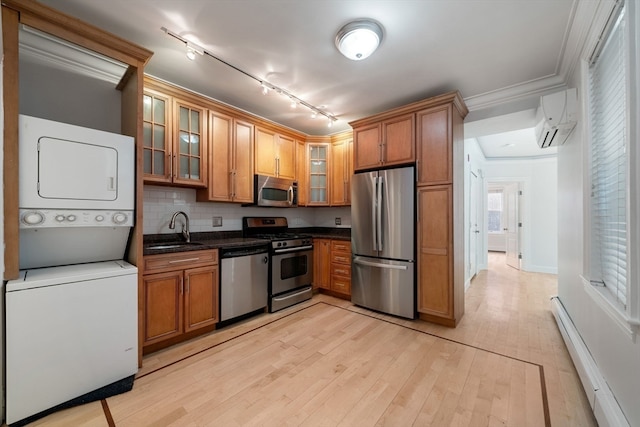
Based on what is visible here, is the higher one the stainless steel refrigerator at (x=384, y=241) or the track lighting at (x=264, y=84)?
the track lighting at (x=264, y=84)

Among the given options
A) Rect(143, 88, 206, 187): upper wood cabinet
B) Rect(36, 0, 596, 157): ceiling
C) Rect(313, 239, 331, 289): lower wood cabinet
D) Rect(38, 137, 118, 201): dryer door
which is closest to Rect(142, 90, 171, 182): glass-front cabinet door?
Rect(143, 88, 206, 187): upper wood cabinet

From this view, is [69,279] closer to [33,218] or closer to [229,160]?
[33,218]

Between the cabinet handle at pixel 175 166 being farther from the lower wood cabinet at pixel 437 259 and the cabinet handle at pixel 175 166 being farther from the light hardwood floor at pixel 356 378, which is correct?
the lower wood cabinet at pixel 437 259

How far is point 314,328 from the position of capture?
2.76m

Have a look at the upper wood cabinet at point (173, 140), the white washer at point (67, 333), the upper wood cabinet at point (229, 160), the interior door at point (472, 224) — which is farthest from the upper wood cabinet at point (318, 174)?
the white washer at point (67, 333)

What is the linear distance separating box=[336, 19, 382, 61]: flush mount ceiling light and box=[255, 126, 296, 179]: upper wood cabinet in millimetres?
1785

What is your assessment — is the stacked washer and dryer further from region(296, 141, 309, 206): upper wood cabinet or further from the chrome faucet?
region(296, 141, 309, 206): upper wood cabinet

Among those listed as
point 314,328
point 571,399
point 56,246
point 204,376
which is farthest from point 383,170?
point 56,246

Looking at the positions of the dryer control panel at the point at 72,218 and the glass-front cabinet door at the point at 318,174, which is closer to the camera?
the dryer control panel at the point at 72,218

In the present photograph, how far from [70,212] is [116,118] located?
1.21 m

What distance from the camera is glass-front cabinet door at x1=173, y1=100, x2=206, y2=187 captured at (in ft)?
8.86

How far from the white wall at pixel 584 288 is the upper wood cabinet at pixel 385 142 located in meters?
1.40

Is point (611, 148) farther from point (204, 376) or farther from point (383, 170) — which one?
point (204, 376)

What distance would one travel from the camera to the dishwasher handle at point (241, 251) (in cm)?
273
